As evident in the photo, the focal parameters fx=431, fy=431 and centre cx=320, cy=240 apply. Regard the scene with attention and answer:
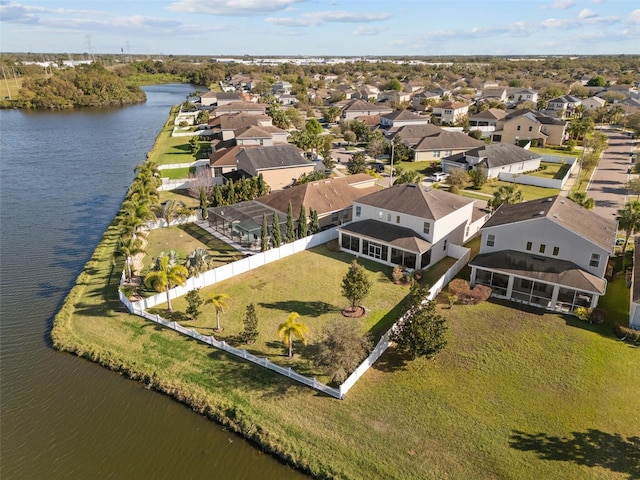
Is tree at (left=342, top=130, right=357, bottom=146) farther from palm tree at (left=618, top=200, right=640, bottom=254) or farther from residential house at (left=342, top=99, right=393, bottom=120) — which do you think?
palm tree at (left=618, top=200, right=640, bottom=254)

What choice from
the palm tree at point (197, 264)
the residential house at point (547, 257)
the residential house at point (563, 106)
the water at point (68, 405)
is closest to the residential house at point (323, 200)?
the palm tree at point (197, 264)

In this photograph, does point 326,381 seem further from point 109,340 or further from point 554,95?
point 554,95

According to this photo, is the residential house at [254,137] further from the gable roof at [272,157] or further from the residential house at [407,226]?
the residential house at [407,226]

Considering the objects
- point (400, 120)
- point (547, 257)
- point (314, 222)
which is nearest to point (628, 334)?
point (547, 257)

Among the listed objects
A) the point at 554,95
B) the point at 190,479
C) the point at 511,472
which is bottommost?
the point at 190,479

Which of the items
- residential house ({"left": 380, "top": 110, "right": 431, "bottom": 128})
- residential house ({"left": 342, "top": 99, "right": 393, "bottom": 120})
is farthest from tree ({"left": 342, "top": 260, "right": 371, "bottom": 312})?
residential house ({"left": 342, "top": 99, "right": 393, "bottom": 120})

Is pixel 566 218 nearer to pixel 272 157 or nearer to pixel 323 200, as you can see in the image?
pixel 323 200

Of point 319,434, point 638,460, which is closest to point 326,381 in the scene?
point 319,434
